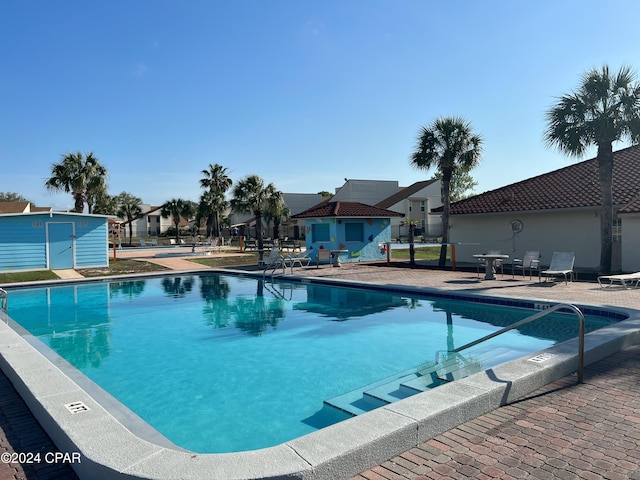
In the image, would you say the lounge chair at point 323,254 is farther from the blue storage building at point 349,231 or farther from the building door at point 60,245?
the building door at point 60,245

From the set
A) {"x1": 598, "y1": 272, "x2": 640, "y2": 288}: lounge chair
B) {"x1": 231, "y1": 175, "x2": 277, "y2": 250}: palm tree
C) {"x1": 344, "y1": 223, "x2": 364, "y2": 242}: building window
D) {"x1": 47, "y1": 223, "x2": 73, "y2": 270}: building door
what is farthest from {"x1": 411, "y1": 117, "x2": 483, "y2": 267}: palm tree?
{"x1": 47, "y1": 223, "x2": 73, "y2": 270}: building door

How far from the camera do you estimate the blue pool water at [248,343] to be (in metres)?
5.67

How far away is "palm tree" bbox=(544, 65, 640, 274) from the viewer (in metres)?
15.4

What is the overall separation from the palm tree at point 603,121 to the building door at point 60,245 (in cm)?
2101

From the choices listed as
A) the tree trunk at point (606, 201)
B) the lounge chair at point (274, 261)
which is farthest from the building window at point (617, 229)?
the lounge chair at point (274, 261)

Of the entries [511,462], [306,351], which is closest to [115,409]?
[306,351]

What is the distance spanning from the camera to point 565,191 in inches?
768

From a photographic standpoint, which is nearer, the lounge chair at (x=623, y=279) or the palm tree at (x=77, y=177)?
the lounge chair at (x=623, y=279)

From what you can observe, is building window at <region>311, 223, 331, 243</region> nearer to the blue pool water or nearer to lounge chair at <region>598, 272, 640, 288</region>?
the blue pool water

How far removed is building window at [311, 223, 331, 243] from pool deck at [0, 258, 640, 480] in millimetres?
18394

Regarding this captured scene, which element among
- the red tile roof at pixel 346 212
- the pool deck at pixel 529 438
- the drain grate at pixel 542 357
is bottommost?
the pool deck at pixel 529 438

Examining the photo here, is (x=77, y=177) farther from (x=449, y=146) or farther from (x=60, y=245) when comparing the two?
(x=449, y=146)

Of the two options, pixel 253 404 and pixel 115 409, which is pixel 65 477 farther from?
pixel 253 404

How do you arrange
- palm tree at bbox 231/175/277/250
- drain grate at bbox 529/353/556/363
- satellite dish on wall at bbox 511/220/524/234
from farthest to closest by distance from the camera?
palm tree at bbox 231/175/277/250
satellite dish on wall at bbox 511/220/524/234
drain grate at bbox 529/353/556/363
